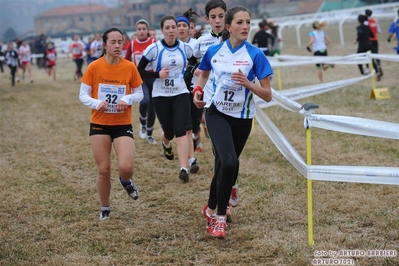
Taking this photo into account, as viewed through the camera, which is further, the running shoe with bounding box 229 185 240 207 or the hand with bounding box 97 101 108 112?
the running shoe with bounding box 229 185 240 207

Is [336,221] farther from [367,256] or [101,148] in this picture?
[101,148]

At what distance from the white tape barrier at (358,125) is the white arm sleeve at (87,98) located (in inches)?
92.4

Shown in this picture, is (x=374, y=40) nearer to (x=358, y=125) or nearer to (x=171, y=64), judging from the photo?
(x=171, y=64)

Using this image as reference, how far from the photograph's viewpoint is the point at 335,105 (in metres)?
14.0

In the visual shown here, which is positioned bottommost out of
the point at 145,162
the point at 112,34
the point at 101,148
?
the point at 145,162

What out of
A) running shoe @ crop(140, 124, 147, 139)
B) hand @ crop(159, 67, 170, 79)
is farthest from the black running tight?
running shoe @ crop(140, 124, 147, 139)

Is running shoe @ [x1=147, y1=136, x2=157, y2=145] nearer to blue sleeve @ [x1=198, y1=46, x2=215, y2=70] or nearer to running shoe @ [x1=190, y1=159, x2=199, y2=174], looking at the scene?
running shoe @ [x1=190, y1=159, x2=199, y2=174]

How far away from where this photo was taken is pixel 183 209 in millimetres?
6910

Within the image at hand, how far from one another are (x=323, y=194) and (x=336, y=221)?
1.06 metres

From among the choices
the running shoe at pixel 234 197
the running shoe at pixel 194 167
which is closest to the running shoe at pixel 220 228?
the running shoe at pixel 234 197

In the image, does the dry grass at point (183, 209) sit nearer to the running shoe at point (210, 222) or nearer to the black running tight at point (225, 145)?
the running shoe at point (210, 222)

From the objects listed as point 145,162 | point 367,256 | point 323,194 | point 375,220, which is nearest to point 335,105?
point 145,162

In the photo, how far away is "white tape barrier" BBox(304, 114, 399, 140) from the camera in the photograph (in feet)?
15.0

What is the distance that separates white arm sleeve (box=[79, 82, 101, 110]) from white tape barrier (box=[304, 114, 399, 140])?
2.35m
